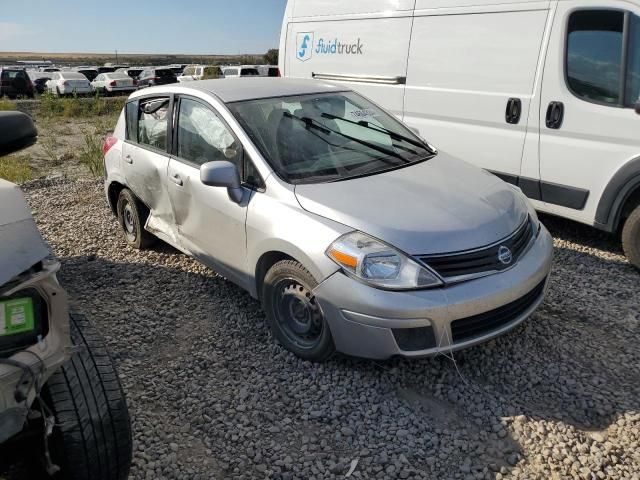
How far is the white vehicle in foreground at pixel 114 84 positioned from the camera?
1070 inches

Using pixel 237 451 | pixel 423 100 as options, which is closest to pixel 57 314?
pixel 237 451

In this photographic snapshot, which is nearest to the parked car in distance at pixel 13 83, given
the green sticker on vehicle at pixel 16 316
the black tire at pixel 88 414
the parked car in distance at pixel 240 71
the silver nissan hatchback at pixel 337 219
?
the parked car in distance at pixel 240 71

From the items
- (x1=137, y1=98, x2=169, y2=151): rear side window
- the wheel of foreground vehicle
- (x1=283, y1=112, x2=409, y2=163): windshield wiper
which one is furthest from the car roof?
the wheel of foreground vehicle

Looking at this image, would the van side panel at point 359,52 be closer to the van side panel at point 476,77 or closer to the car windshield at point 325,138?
the van side panel at point 476,77

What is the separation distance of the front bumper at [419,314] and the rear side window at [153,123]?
215cm

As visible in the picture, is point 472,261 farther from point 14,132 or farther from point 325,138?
point 14,132

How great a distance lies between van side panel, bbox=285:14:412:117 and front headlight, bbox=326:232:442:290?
332 cm

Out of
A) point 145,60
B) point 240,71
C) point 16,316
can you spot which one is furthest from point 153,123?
point 145,60

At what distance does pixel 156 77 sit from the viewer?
2888cm

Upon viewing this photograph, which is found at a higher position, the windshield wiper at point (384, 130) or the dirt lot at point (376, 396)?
the windshield wiper at point (384, 130)

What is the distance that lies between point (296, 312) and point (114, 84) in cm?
2756

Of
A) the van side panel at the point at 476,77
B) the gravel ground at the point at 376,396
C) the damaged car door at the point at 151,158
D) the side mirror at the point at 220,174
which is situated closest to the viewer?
the gravel ground at the point at 376,396

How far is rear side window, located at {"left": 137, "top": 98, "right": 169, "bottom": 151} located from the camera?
4.21m

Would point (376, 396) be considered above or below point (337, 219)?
below
